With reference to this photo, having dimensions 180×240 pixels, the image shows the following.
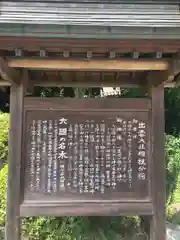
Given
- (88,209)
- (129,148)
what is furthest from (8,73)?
(88,209)

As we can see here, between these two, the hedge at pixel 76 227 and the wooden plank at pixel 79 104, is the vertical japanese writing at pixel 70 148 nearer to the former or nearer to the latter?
the wooden plank at pixel 79 104

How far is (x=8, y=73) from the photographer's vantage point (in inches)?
135

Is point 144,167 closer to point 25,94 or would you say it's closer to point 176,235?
point 25,94

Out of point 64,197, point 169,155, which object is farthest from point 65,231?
point 169,155

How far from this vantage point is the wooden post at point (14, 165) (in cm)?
372

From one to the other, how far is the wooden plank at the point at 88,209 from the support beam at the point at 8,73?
1466 millimetres

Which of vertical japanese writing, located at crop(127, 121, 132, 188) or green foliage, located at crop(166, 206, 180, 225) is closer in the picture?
vertical japanese writing, located at crop(127, 121, 132, 188)

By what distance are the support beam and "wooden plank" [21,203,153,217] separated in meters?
1.47

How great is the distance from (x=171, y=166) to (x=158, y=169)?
574 cm

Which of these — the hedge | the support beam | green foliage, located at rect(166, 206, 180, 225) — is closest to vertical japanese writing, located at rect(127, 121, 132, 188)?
the support beam

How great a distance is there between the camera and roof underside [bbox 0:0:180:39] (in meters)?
2.71

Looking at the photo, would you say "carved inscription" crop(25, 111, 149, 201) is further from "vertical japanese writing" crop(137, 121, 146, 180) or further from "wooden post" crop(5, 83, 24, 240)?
"wooden post" crop(5, 83, 24, 240)

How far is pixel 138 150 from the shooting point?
390cm

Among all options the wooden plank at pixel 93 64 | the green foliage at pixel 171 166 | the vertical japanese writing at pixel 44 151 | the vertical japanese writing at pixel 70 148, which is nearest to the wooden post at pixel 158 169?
the wooden plank at pixel 93 64
